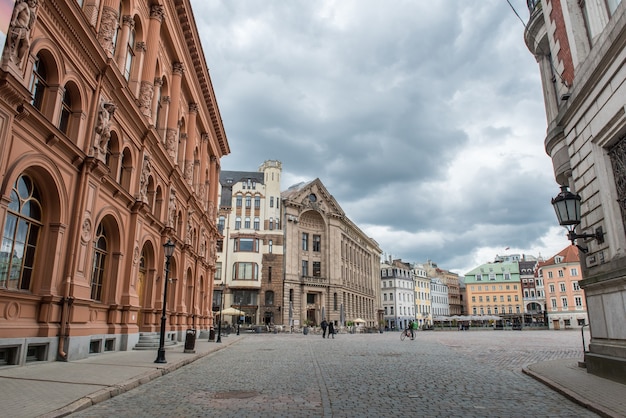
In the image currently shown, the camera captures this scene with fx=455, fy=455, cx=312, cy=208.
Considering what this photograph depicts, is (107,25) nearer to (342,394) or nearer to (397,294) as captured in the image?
(342,394)

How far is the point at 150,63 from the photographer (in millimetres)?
22609

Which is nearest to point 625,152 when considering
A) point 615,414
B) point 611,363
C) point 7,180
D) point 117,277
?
point 611,363

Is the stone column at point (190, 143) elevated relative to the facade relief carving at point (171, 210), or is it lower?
elevated

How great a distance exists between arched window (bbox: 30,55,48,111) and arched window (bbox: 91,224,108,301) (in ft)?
19.0

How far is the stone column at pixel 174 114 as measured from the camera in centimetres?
2653

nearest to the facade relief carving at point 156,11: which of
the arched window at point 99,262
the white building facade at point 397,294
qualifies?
the arched window at point 99,262

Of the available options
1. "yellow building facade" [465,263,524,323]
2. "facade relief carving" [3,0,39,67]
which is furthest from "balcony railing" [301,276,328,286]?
"yellow building facade" [465,263,524,323]

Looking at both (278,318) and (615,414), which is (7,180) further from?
(278,318)

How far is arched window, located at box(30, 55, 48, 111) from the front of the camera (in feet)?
43.3

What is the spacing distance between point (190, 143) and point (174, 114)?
4.88 m

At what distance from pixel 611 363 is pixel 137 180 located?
742 inches

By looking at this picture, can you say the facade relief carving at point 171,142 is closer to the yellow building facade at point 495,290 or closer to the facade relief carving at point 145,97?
the facade relief carving at point 145,97

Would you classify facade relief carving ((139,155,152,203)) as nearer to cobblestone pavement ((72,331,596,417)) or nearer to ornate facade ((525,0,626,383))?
cobblestone pavement ((72,331,596,417))

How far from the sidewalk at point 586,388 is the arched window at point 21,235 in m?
13.5
